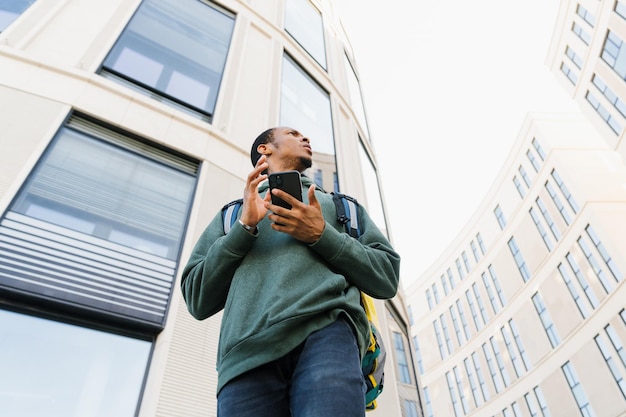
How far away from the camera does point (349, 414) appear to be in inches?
43.4

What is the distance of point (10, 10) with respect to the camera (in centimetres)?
627

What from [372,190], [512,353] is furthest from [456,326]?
[372,190]

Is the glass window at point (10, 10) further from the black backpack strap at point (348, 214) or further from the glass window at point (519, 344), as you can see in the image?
the glass window at point (519, 344)

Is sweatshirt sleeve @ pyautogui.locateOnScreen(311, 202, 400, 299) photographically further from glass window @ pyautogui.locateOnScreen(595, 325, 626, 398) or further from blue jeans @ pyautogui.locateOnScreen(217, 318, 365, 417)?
glass window @ pyautogui.locateOnScreen(595, 325, 626, 398)

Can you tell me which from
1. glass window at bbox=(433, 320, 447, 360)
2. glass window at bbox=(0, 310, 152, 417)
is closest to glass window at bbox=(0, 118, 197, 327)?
glass window at bbox=(0, 310, 152, 417)

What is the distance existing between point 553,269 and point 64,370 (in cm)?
3472

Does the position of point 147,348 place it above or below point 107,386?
above

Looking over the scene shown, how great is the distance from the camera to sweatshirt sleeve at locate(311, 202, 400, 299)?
1.46 meters

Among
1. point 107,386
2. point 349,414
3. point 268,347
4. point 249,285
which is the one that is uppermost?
point 107,386

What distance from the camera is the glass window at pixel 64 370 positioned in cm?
361

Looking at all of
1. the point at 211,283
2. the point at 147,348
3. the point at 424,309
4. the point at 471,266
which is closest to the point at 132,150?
the point at 147,348

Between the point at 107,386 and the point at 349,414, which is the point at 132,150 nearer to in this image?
the point at 107,386

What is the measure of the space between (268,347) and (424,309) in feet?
161

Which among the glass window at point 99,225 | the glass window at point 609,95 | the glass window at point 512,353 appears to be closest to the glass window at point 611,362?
the glass window at point 512,353
